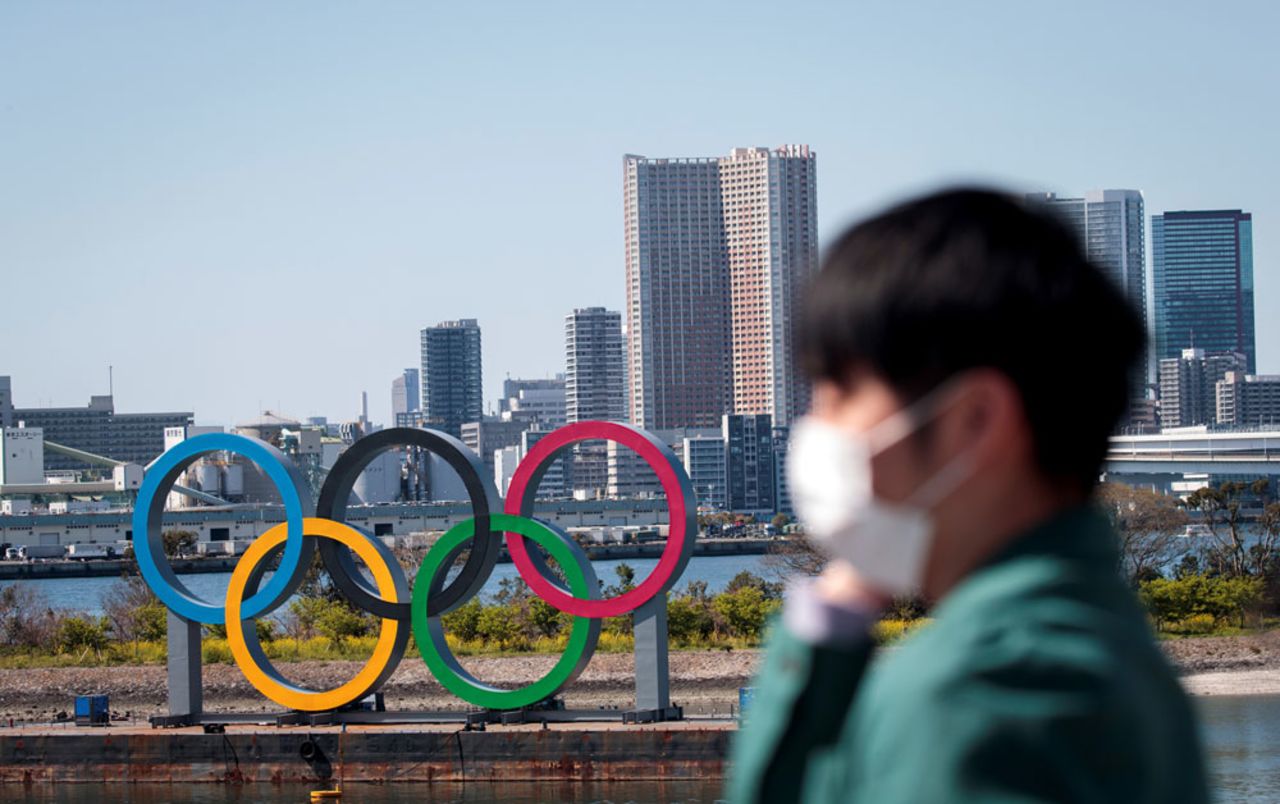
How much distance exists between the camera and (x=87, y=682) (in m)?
35.5

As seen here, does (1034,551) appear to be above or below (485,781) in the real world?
above

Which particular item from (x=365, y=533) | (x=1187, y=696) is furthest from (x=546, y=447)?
(x=1187, y=696)

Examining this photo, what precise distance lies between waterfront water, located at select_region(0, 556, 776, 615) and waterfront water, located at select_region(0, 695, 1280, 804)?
43.0m


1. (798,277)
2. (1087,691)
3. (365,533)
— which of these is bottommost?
Result: (365,533)

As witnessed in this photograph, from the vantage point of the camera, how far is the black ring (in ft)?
67.2

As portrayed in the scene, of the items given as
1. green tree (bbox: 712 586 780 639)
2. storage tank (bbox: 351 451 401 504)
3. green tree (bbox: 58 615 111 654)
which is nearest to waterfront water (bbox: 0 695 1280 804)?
green tree (bbox: 712 586 780 639)

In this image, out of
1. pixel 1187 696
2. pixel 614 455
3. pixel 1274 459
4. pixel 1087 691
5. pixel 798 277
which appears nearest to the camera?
pixel 1087 691

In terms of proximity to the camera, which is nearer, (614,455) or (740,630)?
(740,630)

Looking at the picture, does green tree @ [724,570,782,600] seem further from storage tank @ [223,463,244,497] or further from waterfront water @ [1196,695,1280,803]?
storage tank @ [223,463,244,497]

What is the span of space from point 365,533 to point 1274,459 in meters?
70.2

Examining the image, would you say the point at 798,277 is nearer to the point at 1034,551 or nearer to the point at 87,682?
the point at 1034,551

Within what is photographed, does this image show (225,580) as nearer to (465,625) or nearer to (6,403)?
(465,625)

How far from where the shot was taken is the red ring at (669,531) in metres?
19.7

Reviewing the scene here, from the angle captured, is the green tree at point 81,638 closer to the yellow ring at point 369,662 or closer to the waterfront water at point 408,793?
the waterfront water at point 408,793
